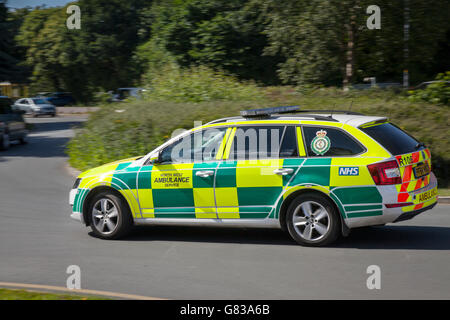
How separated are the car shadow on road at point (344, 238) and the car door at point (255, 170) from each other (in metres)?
0.61

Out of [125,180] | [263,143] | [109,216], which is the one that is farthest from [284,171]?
[109,216]

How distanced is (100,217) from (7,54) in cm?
2797

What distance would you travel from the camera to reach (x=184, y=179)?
848 centimetres

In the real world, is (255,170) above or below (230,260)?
above

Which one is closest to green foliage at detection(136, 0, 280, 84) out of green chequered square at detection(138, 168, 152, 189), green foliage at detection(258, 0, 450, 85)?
green foliage at detection(258, 0, 450, 85)

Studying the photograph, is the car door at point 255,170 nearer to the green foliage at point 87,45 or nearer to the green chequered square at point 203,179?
the green chequered square at point 203,179

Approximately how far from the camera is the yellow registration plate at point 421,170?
7844 mm

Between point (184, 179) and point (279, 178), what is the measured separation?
128 centimetres

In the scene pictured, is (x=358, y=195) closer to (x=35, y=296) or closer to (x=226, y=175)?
(x=226, y=175)

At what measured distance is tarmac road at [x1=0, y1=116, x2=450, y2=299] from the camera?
6.42 metres

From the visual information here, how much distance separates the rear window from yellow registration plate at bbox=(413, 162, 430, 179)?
21 cm
